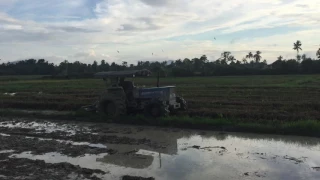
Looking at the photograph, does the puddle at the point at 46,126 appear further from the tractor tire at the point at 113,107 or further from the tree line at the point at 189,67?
the tree line at the point at 189,67

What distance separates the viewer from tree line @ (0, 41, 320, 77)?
73.8 meters

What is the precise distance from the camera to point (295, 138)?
36.3ft

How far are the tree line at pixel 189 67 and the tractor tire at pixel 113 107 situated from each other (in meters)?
32.9

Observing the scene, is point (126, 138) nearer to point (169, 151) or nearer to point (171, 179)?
point (169, 151)

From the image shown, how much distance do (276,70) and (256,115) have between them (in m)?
64.1

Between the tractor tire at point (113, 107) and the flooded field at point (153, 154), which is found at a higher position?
the tractor tire at point (113, 107)

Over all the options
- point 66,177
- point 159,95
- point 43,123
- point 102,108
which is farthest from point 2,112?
point 66,177

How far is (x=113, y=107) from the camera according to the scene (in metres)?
15.7

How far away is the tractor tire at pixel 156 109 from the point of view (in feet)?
46.7

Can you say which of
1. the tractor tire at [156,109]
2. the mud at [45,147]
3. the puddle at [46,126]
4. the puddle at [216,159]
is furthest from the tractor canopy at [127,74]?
the mud at [45,147]

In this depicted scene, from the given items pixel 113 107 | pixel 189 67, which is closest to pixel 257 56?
pixel 189 67

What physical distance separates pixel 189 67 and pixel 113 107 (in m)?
72.8

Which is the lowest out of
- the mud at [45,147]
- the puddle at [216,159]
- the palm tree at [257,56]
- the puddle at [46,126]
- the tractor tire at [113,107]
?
the puddle at [46,126]

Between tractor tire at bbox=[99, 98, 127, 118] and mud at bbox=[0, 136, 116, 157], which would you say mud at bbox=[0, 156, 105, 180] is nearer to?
mud at bbox=[0, 136, 116, 157]
